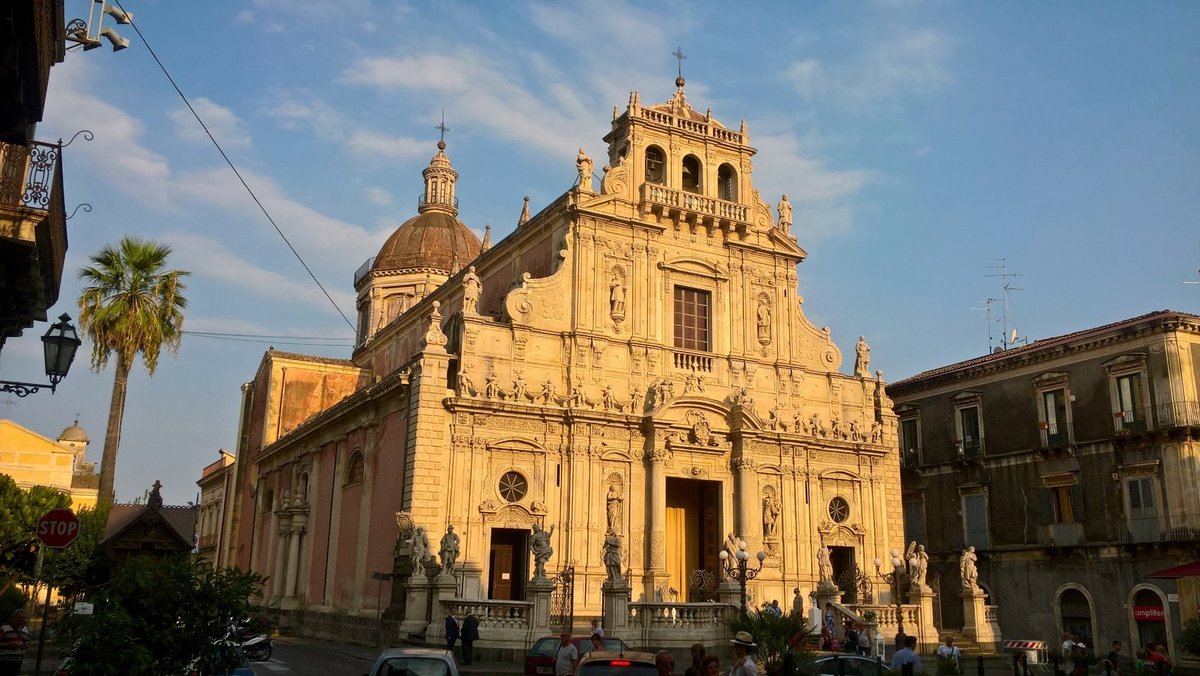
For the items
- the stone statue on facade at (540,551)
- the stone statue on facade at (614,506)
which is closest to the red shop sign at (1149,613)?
the stone statue on facade at (614,506)

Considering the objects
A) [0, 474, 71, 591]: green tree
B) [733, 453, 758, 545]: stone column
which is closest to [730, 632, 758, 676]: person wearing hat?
[733, 453, 758, 545]: stone column

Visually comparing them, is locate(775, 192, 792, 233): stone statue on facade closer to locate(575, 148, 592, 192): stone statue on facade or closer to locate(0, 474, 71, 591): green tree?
locate(575, 148, 592, 192): stone statue on facade

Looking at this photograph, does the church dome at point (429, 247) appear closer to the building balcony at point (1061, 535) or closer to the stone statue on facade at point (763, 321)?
the stone statue on facade at point (763, 321)

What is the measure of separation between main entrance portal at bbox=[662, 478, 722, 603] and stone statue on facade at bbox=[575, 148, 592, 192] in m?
9.35

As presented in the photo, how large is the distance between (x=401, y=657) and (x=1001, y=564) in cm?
3080

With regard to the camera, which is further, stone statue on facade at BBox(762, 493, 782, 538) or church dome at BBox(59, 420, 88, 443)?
church dome at BBox(59, 420, 88, 443)

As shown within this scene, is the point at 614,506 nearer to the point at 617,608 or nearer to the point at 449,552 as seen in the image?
the point at 617,608

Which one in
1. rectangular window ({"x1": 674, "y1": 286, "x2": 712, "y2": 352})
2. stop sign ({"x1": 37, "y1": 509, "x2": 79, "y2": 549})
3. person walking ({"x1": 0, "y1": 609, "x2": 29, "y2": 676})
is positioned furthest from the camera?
rectangular window ({"x1": 674, "y1": 286, "x2": 712, "y2": 352})

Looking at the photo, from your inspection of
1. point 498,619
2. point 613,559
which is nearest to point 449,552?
point 498,619

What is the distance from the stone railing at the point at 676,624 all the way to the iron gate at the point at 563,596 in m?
2.68

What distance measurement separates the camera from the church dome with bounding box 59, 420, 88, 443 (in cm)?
7400

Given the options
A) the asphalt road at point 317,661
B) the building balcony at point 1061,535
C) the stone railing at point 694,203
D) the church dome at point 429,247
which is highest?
the church dome at point 429,247

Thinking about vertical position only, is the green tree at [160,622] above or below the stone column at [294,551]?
below

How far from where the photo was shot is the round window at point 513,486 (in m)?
27.8
